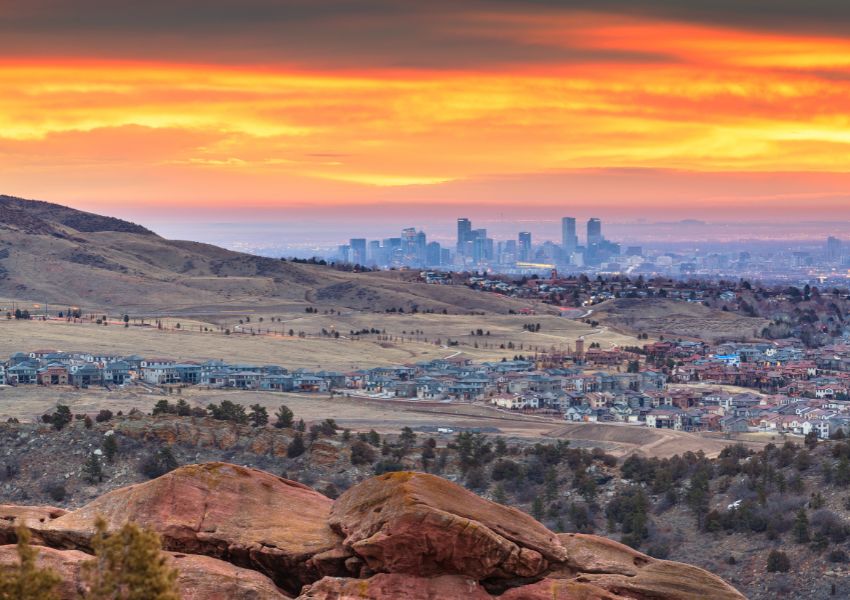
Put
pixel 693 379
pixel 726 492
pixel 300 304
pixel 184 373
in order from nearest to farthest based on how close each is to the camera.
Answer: pixel 726 492 → pixel 184 373 → pixel 693 379 → pixel 300 304

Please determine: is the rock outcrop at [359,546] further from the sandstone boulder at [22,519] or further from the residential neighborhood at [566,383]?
the residential neighborhood at [566,383]

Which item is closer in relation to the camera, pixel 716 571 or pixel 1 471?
pixel 716 571

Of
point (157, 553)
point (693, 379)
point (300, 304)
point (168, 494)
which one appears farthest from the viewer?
point (300, 304)

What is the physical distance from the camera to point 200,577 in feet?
64.1

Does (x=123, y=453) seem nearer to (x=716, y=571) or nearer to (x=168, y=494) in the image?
(x=716, y=571)

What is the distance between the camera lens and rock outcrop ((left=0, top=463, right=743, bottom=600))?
19.4m

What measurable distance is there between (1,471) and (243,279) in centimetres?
13614

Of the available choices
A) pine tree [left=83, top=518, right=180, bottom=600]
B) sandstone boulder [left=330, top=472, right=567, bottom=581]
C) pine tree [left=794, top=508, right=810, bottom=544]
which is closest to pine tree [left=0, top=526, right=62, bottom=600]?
pine tree [left=83, top=518, right=180, bottom=600]

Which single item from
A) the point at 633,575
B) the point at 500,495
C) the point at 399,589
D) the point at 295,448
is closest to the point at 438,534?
the point at 399,589

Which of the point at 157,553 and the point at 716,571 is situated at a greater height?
the point at 157,553

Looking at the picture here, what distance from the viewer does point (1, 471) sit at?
51969 millimetres

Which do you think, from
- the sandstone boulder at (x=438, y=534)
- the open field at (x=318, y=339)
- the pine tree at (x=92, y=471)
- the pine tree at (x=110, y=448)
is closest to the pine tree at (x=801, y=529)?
the pine tree at (x=92, y=471)

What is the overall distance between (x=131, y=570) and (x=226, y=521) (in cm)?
524

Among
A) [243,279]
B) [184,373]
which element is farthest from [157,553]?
[243,279]
